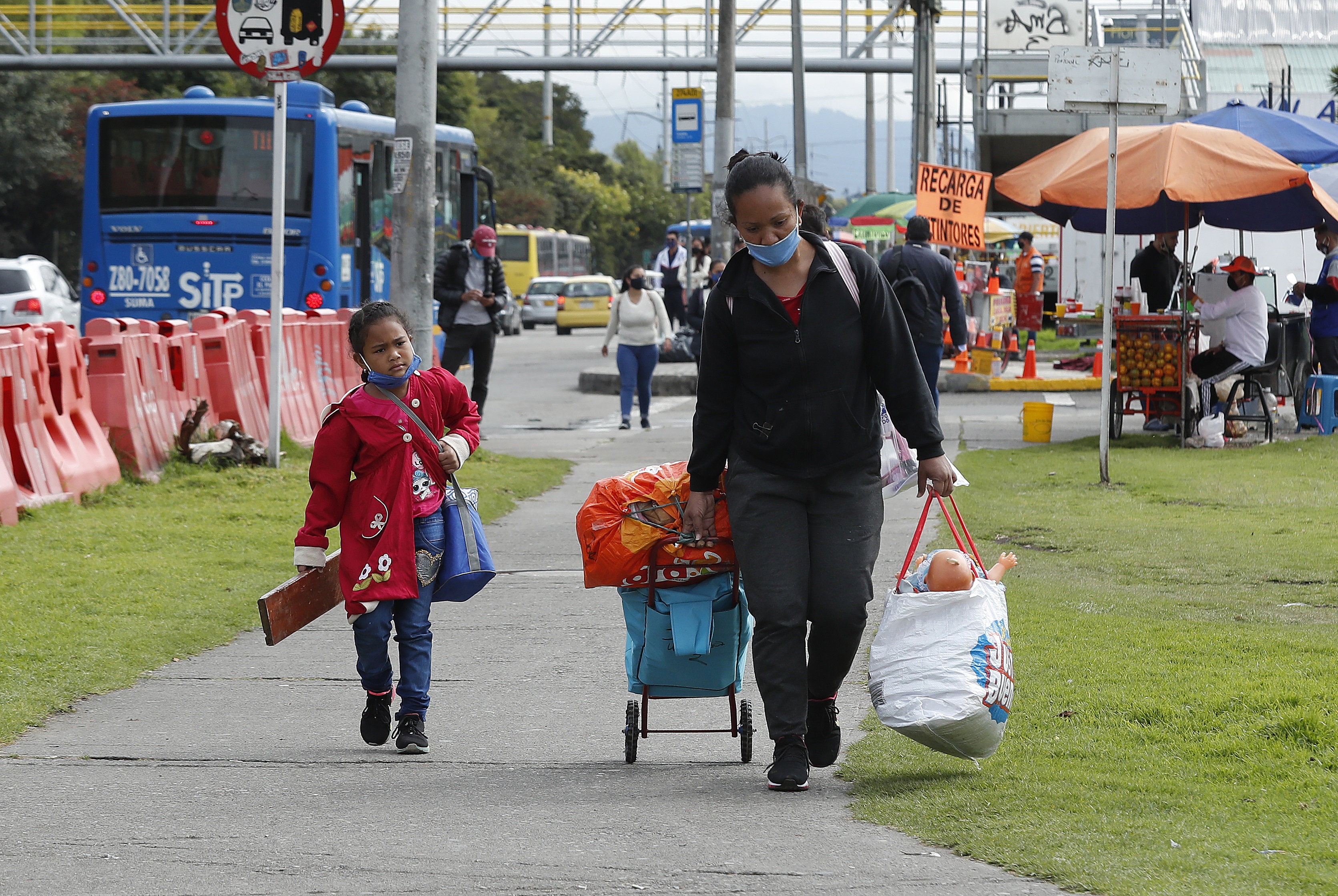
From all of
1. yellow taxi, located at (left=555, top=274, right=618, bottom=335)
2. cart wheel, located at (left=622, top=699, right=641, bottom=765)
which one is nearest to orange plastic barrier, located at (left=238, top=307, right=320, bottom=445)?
cart wheel, located at (left=622, top=699, right=641, bottom=765)

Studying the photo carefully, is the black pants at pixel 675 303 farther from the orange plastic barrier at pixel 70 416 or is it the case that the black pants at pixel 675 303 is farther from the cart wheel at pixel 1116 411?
the orange plastic barrier at pixel 70 416

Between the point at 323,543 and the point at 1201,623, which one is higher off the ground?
the point at 323,543

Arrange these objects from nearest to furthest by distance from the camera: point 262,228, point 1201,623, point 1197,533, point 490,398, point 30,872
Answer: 1. point 30,872
2. point 1201,623
3. point 1197,533
4. point 262,228
5. point 490,398

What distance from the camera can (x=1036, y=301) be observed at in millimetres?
27281

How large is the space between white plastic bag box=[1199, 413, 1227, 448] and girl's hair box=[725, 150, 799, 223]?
33.6ft

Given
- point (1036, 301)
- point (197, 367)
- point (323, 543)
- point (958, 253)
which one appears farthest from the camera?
point (958, 253)

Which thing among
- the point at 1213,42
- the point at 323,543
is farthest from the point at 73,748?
the point at 1213,42

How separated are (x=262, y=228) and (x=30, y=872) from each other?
49.6 ft

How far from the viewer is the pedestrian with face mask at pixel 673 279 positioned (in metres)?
28.2

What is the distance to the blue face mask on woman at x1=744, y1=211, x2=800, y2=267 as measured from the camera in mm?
4586

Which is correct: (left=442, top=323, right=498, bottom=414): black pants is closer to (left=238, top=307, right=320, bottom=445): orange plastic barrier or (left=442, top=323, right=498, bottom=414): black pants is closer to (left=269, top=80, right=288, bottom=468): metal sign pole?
(left=238, top=307, right=320, bottom=445): orange plastic barrier

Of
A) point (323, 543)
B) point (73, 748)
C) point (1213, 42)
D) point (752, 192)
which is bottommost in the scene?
point (73, 748)

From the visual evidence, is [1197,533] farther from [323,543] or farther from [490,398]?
[490,398]

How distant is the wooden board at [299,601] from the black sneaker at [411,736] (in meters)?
0.45
